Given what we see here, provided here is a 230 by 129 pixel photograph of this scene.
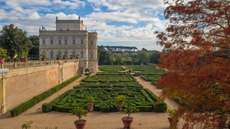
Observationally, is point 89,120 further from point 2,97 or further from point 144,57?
point 144,57

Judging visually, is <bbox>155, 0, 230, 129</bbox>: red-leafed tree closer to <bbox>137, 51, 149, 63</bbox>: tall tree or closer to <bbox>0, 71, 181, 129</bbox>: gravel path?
<bbox>0, 71, 181, 129</bbox>: gravel path

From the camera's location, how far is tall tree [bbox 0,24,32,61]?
2841cm

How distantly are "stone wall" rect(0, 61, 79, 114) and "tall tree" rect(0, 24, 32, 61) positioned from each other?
39.8 ft

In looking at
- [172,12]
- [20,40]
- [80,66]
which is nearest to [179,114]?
[172,12]

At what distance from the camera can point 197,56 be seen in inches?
225

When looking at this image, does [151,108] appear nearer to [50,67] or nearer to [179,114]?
[179,114]

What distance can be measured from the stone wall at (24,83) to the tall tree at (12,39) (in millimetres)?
12140

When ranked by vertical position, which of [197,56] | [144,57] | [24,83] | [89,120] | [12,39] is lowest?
[89,120]

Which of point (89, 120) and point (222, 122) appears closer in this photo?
point (222, 122)

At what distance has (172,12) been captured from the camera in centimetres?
599

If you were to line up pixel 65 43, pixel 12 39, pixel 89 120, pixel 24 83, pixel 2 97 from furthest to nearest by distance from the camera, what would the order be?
pixel 65 43 → pixel 12 39 → pixel 24 83 → pixel 2 97 → pixel 89 120

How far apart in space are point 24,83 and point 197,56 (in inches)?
563

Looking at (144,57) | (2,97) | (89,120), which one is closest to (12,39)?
(2,97)

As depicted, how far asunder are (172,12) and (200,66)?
2.19 m
